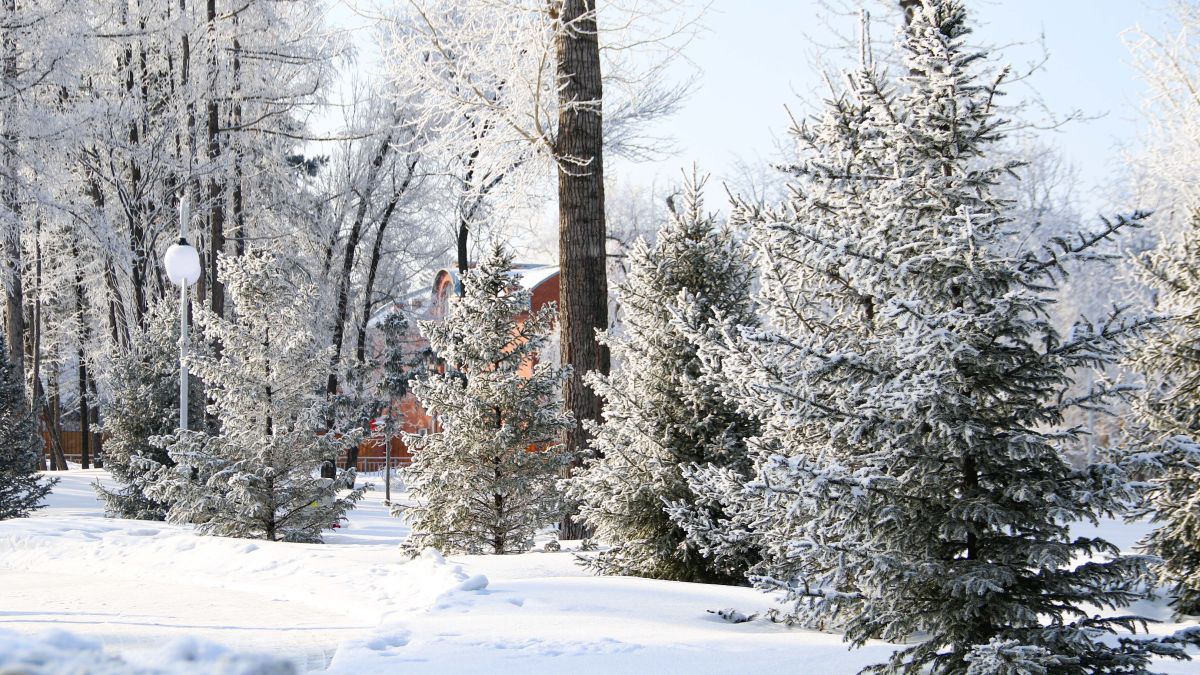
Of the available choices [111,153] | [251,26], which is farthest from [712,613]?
[111,153]

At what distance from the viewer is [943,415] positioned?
4.41 meters

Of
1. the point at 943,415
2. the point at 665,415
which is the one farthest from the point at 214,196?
the point at 943,415

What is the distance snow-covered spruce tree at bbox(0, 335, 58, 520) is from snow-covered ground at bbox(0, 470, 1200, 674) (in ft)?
14.2

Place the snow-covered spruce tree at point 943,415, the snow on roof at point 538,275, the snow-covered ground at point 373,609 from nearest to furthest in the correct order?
the snow-covered spruce tree at point 943,415
the snow-covered ground at point 373,609
the snow on roof at point 538,275

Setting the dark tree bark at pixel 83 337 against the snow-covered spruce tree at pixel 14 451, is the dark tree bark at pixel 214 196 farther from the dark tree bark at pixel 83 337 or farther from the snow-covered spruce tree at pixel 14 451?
the dark tree bark at pixel 83 337

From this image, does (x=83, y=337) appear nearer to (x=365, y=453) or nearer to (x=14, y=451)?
(x=14, y=451)

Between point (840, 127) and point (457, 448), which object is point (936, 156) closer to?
point (840, 127)

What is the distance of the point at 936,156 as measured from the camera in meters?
4.84

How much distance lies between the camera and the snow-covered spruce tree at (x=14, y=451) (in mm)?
15352

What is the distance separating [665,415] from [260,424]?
605 cm

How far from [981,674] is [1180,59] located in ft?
66.2

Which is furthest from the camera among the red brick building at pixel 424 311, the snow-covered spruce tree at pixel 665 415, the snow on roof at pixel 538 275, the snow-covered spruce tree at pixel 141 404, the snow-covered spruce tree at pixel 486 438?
the snow on roof at pixel 538 275

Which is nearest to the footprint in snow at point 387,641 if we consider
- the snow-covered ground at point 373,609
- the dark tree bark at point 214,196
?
the snow-covered ground at point 373,609

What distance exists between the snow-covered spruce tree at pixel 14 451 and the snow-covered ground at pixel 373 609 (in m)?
4.33
